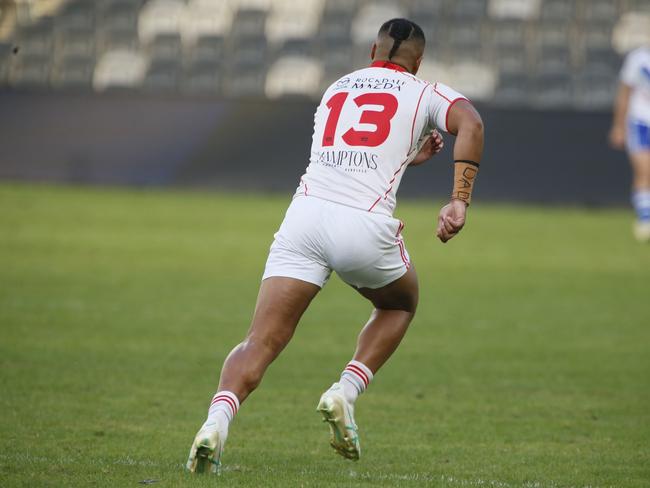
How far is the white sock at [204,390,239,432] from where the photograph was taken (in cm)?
479

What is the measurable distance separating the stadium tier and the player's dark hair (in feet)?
64.9

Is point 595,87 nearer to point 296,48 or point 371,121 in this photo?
point 296,48

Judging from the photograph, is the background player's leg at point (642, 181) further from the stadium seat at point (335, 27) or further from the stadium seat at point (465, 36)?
the stadium seat at point (335, 27)

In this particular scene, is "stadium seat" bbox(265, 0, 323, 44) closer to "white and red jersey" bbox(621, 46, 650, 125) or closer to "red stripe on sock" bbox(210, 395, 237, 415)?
"white and red jersey" bbox(621, 46, 650, 125)

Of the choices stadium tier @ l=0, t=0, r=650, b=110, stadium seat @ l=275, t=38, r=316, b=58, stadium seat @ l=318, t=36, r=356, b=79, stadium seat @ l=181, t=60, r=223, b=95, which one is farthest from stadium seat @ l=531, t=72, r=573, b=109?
stadium seat @ l=181, t=60, r=223, b=95

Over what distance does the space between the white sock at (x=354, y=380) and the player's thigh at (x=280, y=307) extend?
0.46 m

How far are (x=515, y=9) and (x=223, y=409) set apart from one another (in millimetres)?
23722

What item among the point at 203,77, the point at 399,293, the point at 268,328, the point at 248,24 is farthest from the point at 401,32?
the point at 248,24

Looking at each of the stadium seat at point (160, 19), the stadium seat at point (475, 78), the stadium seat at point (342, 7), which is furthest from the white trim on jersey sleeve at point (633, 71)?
the stadium seat at point (160, 19)

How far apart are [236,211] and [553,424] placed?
13709 mm

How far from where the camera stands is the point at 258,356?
5.03 m

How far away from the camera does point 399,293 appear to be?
17.9 feet

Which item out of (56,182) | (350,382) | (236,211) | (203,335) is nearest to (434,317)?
(203,335)

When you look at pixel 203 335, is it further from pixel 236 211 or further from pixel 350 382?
pixel 236 211
